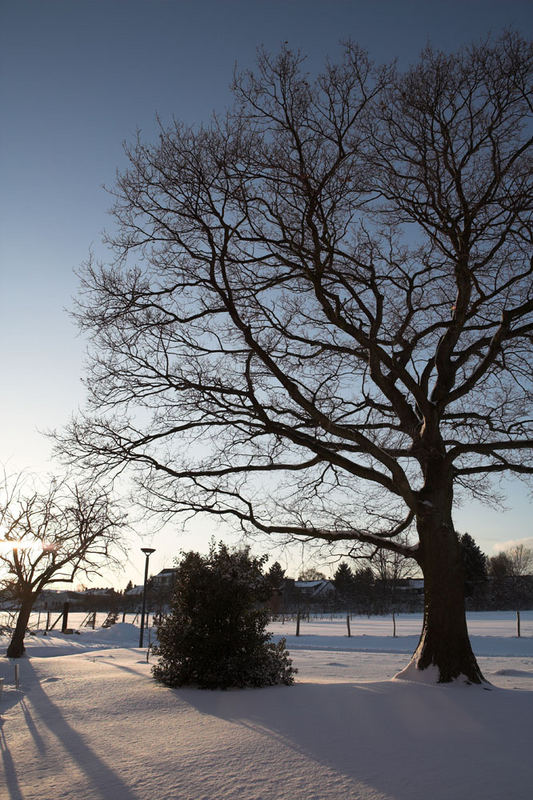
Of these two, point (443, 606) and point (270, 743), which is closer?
point (270, 743)

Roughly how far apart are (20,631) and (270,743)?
1679 centimetres

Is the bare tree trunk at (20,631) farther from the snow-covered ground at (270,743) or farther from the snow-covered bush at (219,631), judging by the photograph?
the snow-covered bush at (219,631)

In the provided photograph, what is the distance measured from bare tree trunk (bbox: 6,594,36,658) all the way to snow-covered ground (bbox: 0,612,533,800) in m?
10.6

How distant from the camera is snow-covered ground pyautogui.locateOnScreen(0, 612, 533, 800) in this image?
4.21 meters

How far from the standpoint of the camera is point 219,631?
30.4 feet

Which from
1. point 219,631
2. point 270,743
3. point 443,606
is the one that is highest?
point 443,606

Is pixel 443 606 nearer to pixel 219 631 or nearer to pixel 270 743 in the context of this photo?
pixel 219 631

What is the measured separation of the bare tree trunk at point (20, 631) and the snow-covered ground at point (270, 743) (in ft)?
34.9

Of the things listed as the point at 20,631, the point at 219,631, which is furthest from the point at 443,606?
the point at 20,631

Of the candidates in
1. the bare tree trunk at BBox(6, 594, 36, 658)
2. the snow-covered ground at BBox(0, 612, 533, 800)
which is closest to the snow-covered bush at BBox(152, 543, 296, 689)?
the snow-covered ground at BBox(0, 612, 533, 800)

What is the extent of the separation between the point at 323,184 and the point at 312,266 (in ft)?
5.31

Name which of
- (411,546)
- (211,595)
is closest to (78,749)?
(211,595)

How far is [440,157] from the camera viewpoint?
33.0 feet

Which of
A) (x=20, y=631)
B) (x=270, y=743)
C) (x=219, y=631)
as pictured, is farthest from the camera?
(x=20, y=631)
